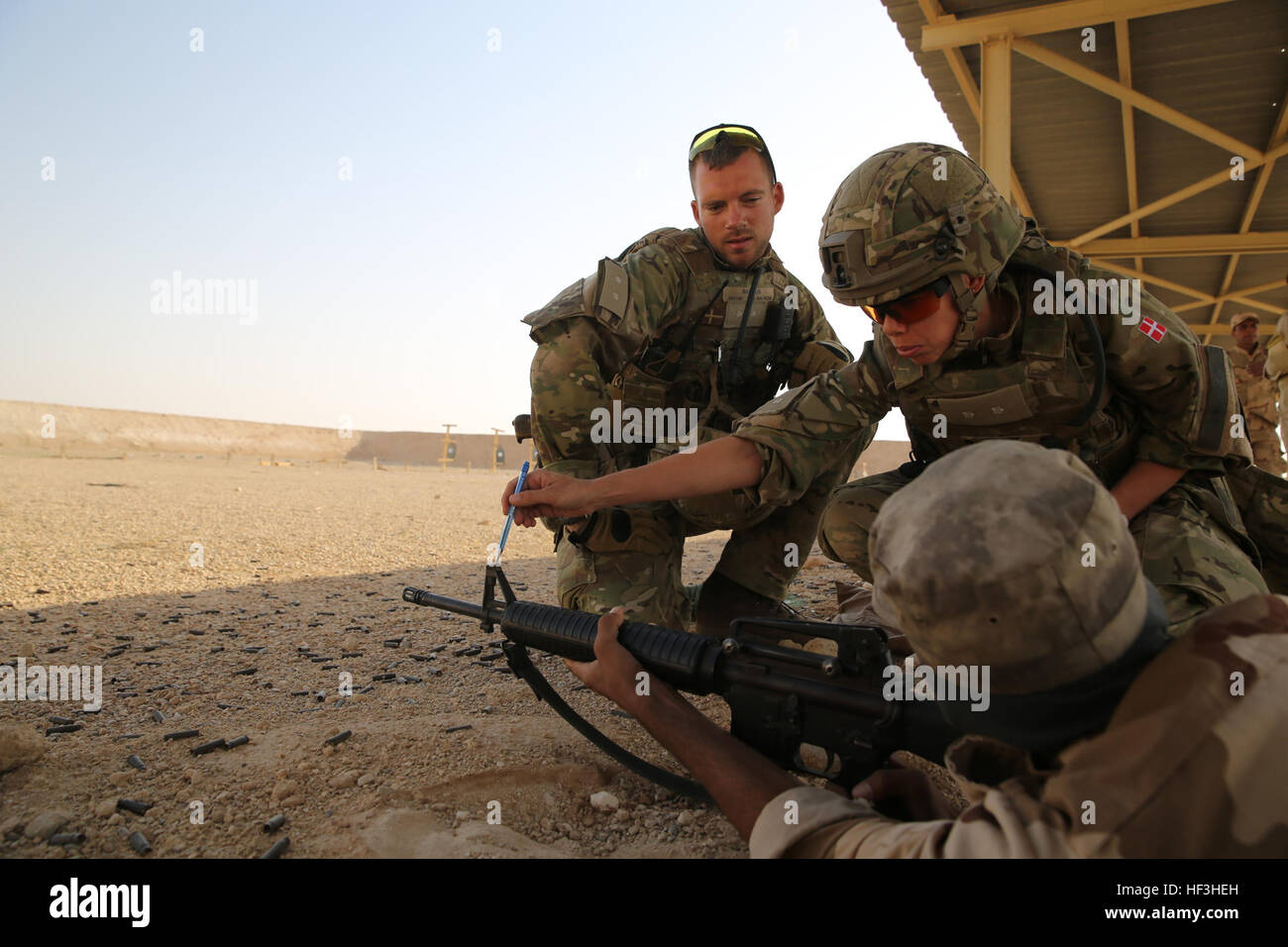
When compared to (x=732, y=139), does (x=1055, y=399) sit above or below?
A: below

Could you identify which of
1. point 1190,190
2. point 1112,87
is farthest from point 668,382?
point 1190,190

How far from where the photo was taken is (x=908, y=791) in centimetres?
155

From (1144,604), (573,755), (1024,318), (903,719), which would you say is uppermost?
(1024,318)

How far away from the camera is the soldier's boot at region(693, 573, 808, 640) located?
11.0 feet

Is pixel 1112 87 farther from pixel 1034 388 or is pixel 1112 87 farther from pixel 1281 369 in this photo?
pixel 1034 388

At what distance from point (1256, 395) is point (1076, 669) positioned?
10341 mm

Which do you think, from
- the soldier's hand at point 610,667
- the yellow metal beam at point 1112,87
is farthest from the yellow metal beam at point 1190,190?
the soldier's hand at point 610,667

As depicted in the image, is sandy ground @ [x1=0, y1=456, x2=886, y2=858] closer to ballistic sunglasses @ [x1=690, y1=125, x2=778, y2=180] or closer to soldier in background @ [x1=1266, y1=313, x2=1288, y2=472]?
ballistic sunglasses @ [x1=690, y1=125, x2=778, y2=180]

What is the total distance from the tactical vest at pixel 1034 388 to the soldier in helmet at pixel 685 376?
1.81 ft

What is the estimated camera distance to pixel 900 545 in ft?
3.49

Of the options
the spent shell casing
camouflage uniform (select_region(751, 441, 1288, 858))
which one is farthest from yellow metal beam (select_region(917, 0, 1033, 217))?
the spent shell casing

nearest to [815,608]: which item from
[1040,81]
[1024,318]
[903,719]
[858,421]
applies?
[858,421]
